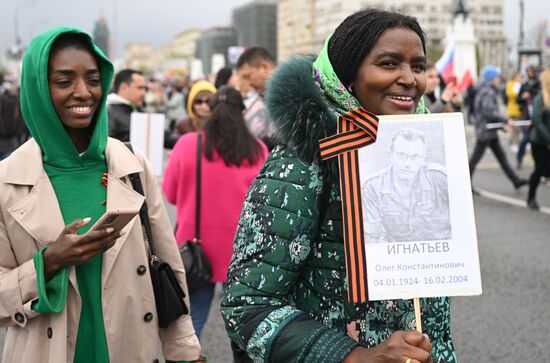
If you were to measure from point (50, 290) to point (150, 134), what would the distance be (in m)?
3.55

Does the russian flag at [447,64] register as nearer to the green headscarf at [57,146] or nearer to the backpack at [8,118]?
the backpack at [8,118]

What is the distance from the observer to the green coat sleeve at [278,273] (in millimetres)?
1535

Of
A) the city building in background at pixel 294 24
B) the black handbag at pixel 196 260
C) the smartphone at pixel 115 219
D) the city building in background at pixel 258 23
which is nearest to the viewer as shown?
the smartphone at pixel 115 219

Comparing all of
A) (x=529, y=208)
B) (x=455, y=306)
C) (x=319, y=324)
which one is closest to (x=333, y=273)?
(x=319, y=324)

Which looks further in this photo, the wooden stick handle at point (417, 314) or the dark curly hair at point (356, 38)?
the dark curly hair at point (356, 38)

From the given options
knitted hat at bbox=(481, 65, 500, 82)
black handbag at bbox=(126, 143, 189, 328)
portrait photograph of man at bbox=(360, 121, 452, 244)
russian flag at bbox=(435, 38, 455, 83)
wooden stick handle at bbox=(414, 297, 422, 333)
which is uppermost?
russian flag at bbox=(435, 38, 455, 83)

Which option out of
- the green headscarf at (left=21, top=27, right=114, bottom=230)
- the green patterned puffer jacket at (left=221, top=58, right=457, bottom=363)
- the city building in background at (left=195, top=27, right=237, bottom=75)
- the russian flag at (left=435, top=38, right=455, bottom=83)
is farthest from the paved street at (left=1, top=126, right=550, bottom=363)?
the city building in background at (left=195, top=27, right=237, bottom=75)

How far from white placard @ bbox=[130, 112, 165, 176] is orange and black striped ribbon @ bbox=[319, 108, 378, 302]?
13.7 ft

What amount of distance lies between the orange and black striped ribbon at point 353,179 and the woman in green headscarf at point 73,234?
89 centimetres

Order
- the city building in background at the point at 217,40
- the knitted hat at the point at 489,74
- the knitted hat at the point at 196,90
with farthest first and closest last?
1. the city building in background at the point at 217,40
2. the knitted hat at the point at 489,74
3. the knitted hat at the point at 196,90

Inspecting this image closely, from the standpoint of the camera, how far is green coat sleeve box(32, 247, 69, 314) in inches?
85.5

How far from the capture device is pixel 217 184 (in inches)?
153

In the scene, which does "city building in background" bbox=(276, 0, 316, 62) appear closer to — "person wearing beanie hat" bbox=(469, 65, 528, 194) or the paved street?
"person wearing beanie hat" bbox=(469, 65, 528, 194)

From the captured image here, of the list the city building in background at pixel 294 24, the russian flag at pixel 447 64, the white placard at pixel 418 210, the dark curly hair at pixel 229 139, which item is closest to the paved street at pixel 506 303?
the dark curly hair at pixel 229 139
